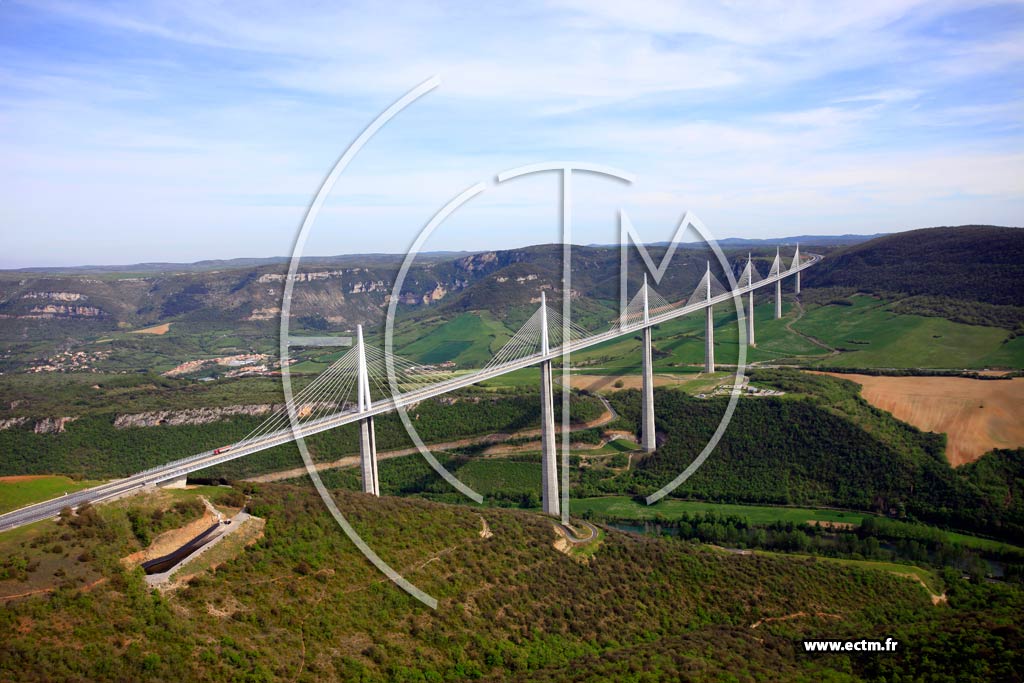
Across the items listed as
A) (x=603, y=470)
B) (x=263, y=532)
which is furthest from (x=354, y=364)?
(x=603, y=470)

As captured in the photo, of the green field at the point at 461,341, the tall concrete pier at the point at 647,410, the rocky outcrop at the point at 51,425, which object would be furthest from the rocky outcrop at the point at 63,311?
the tall concrete pier at the point at 647,410

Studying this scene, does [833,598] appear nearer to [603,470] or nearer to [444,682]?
[444,682]

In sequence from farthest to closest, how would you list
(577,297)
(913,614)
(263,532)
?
(577,297) → (913,614) → (263,532)

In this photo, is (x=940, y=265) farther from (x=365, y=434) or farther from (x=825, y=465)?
(x=365, y=434)

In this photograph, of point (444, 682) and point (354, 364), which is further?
point (354, 364)

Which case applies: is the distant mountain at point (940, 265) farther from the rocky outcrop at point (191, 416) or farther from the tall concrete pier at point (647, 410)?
the rocky outcrop at point (191, 416)

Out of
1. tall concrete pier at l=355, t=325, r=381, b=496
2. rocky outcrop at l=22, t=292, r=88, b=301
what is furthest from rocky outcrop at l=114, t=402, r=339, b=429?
rocky outcrop at l=22, t=292, r=88, b=301
